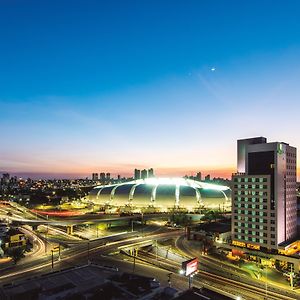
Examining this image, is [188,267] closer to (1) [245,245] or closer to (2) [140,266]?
(2) [140,266]

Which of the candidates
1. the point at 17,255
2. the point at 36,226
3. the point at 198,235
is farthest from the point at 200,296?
the point at 36,226

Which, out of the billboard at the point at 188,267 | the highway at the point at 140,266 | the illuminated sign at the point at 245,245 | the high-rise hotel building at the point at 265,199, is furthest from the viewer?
the illuminated sign at the point at 245,245

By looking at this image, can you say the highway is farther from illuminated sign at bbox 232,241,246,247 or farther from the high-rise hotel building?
the high-rise hotel building

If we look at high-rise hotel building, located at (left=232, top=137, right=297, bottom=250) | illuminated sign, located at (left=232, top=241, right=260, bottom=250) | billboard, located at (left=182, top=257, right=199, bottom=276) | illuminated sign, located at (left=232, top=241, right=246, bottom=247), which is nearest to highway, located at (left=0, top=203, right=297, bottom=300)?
billboard, located at (left=182, top=257, right=199, bottom=276)

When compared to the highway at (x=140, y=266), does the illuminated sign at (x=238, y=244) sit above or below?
above

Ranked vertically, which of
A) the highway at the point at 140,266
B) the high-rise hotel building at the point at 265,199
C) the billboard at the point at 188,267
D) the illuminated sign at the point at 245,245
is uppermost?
the high-rise hotel building at the point at 265,199

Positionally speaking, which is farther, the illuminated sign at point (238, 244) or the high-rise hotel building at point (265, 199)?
the illuminated sign at point (238, 244)

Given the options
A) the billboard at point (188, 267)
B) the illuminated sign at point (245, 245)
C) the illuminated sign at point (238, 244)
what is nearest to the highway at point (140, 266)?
the billboard at point (188, 267)

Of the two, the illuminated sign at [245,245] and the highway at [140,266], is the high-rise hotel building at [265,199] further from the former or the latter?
the highway at [140,266]

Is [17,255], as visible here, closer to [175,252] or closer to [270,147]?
[175,252]
